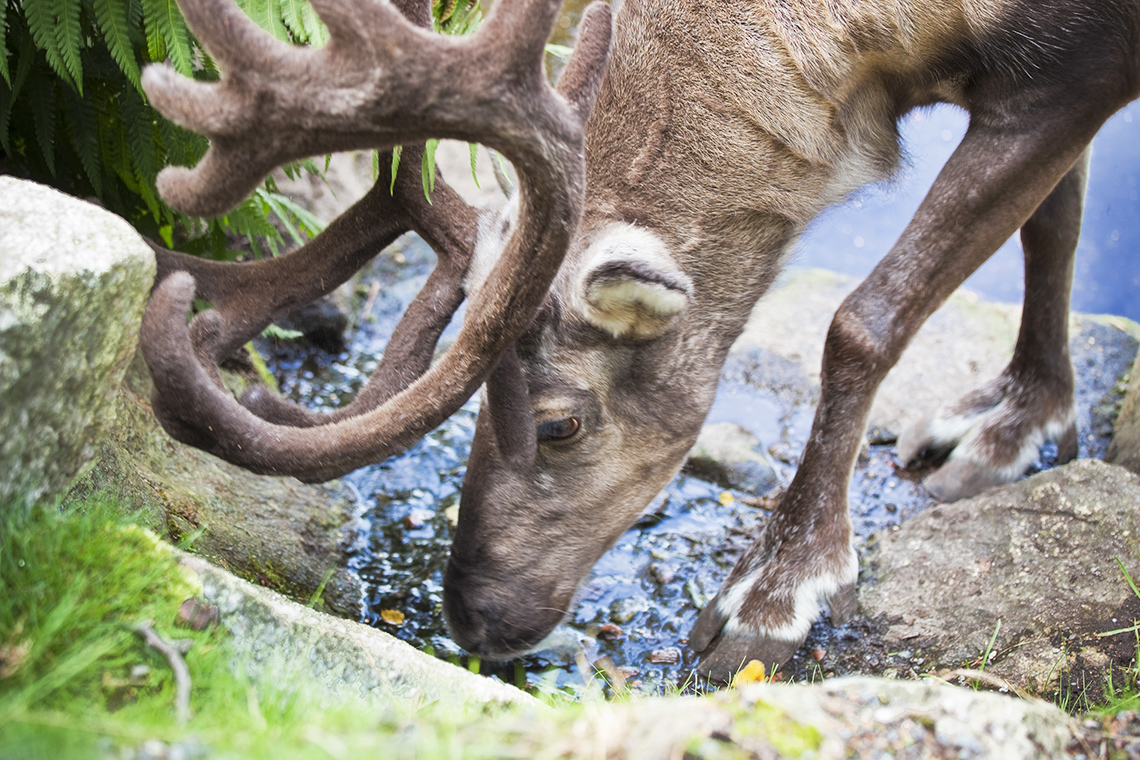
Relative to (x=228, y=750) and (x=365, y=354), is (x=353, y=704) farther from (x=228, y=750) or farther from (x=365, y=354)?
(x=365, y=354)

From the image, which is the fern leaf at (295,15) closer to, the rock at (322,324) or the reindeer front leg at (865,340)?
the reindeer front leg at (865,340)

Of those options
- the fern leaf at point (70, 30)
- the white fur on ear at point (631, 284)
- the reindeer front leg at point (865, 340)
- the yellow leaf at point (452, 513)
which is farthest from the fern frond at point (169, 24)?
the reindeer front leg at point (865, 340)

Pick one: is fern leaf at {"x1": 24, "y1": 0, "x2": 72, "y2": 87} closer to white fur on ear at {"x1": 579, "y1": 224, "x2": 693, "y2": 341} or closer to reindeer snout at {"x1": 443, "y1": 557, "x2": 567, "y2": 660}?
white fur on ear at {"x1": 579, "y1": 224, "x2": 693, "y2": 341}

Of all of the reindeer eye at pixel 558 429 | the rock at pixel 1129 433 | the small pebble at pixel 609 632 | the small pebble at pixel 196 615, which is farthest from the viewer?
the rock at pixel 1129 433

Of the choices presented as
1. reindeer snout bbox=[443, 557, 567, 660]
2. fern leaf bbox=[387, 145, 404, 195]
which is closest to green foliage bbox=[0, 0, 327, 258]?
fern leaf bbox=[387, 145, 404, 195]

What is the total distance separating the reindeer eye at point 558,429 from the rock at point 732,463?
1486 millimetres

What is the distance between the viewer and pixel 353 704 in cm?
197

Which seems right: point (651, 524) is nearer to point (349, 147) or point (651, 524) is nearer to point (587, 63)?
point (587, 63)

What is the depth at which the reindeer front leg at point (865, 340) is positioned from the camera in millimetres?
3369

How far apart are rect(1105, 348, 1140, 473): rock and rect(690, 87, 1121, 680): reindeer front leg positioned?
1494mm

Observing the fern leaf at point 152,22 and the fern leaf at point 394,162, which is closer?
the fern leaf at point 152,22

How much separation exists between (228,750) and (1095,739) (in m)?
1.79

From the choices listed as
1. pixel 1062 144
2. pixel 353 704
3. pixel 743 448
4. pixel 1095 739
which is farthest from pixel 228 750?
pixel 743 448

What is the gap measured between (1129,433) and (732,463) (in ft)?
6.50
